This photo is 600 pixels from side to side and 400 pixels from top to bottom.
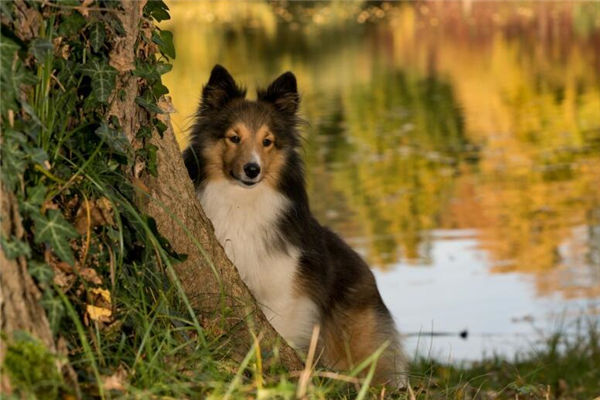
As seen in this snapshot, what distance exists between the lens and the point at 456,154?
19.8 meters

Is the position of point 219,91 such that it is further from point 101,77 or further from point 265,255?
point 101,77

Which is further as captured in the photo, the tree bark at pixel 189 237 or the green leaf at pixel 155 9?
the green leaf at pixel 155 9

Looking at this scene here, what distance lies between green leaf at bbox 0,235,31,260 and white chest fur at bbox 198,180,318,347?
268 centimetres

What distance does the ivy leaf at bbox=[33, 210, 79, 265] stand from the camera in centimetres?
374

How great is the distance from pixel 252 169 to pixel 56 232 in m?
2.68

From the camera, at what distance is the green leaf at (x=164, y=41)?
4.65 metres

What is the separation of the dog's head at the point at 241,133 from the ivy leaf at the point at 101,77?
7.12 feet

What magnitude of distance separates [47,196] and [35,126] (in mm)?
241

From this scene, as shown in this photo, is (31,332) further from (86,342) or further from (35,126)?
(35,126)

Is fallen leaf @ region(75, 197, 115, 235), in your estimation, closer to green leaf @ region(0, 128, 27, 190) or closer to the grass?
the grass

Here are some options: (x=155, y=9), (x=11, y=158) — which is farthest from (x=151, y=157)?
(x=11, y=158)

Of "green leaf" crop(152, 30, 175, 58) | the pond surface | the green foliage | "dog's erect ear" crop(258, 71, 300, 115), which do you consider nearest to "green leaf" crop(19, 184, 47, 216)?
the green foliage

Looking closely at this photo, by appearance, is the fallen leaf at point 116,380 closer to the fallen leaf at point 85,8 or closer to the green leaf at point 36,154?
the green leaf at point 36,154

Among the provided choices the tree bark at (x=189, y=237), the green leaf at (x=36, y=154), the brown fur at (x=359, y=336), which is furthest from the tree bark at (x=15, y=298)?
the brown fur at (x=359, y=336)
